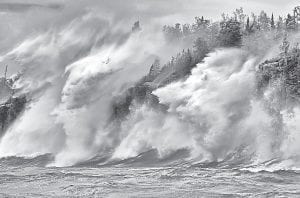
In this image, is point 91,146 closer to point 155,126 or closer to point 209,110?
point 155,126

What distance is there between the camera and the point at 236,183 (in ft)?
140

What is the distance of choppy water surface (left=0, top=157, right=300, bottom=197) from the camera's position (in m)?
40.4

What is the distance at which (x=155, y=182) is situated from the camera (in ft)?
149

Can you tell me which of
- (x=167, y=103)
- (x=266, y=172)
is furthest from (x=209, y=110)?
(x=266, y=172)

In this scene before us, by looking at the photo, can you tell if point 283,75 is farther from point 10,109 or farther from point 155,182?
point 10,109

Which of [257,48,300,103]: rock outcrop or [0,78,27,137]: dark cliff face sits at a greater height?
[0,78,27,137]: dark cliff face

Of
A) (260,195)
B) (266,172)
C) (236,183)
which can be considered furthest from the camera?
(266,172)

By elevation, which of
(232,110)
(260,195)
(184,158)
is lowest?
(260,195)

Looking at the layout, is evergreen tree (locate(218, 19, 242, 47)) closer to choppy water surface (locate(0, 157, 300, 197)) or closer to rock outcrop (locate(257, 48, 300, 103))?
rock outcrop (locate(257, 48, 300, 103))

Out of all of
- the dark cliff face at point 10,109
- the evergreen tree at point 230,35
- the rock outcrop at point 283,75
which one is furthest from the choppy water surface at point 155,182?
the dark cliff face at point 10,109

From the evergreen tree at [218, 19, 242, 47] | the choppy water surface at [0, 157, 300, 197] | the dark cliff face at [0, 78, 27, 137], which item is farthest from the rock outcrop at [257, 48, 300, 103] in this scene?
the dark cliff face at [0, 78, 27, 137]

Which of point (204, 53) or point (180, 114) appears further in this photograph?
point (204, 53)

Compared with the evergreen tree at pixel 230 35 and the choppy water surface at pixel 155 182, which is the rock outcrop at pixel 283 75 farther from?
the choppy water surface at pixel 155 182

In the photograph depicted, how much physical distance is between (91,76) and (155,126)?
14.4 meters
